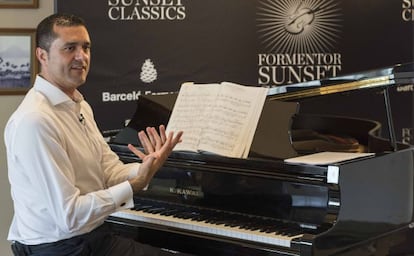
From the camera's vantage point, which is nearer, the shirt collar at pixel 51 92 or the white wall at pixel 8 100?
the shirt collar at pixel 51 92

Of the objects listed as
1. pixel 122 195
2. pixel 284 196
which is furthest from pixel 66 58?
pixel 284 196

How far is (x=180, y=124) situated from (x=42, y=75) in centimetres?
79

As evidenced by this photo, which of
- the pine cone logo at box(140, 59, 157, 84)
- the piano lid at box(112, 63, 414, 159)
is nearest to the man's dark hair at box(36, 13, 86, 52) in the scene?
the piano lid at box(112, 63, 414, 159)

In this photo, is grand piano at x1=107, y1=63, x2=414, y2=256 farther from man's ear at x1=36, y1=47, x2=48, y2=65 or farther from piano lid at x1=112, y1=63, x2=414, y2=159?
man's ear at x1=36, y1=47, x2=48, y2=65

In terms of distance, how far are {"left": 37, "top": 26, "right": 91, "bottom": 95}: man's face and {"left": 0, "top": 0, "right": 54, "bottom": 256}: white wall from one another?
7.62 feet

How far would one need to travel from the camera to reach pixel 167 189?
326 cm

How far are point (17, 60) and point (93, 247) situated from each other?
2543 mm

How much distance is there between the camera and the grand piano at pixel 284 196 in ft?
8.70

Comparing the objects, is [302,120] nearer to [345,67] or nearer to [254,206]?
[254,206]

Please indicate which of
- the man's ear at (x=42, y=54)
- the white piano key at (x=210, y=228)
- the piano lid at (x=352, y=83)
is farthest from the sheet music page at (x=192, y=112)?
the man's ear at (x=42, y=54)

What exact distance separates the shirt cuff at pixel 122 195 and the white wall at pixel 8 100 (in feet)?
8.43

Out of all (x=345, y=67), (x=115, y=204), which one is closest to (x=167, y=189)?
(x=115, y=204)

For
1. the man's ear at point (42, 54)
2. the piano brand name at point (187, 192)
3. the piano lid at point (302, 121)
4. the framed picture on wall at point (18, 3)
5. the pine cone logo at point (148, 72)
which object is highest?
the framed picture on wall at point (18, 3)

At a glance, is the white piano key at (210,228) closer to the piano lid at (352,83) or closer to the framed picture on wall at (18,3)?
the piano lid at (352,83)
